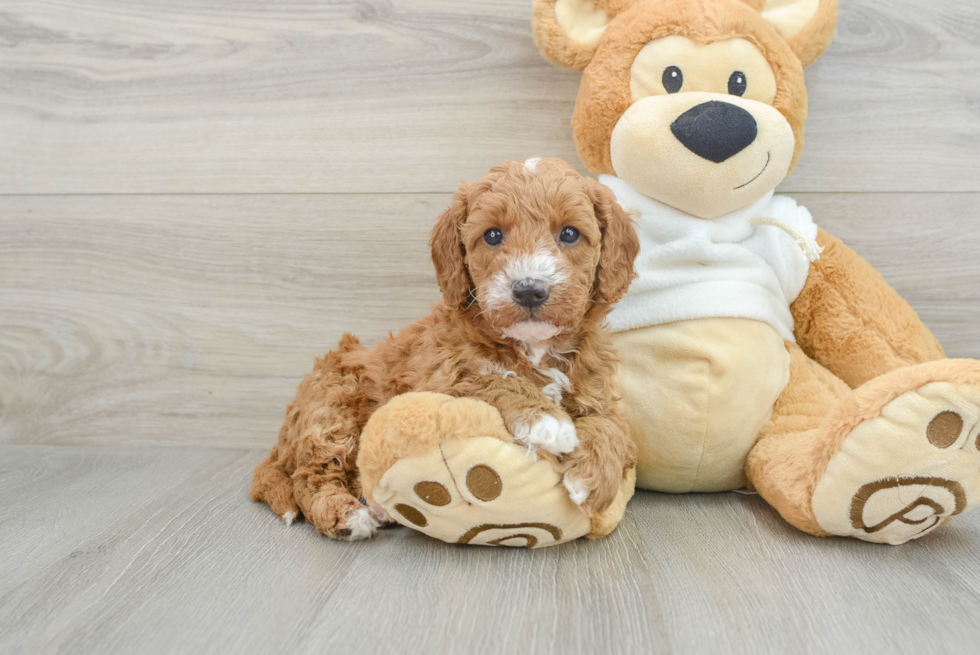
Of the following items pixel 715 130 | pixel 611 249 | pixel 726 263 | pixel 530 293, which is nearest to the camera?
pixel 530 293

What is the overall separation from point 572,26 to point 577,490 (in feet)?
3.05

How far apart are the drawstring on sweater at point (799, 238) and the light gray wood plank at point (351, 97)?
347 millimetres

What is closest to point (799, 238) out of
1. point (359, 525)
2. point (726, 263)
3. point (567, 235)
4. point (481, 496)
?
point (726, 263)

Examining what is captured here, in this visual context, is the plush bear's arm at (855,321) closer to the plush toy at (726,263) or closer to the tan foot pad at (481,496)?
the plush toy at (726,263)

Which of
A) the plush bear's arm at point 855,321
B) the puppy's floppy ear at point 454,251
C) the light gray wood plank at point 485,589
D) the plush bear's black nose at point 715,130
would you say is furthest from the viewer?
the plush bear's arm at point 855,321

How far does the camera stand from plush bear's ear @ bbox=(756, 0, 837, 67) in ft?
4.34

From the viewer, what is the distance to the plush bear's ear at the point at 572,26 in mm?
1351

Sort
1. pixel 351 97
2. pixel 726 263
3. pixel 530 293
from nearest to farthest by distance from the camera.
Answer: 1. pixel 530 293
2. pixel 726 263
3. pixel 351 97

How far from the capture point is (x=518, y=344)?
3.60 ft

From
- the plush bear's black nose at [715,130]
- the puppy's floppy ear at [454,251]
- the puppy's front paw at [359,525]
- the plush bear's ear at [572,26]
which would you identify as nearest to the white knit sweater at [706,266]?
the plush bear's black nose at [715,130]

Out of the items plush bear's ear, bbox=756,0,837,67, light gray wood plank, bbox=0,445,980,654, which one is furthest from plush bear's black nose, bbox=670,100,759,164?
light gray wood plank, bbox=0,445,980,654

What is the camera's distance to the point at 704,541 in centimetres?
115

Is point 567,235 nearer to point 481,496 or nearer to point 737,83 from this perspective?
point 481,496

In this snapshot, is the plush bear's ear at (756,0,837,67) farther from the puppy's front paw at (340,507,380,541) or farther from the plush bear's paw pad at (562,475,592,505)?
the puppy's front paw at (340,507,380,541)
